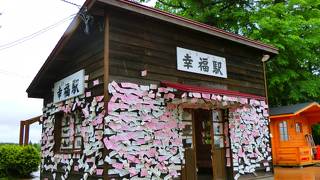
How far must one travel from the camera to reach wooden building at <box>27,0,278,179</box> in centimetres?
659

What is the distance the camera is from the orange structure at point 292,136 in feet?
45.4

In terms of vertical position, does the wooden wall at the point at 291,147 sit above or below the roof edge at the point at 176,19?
below

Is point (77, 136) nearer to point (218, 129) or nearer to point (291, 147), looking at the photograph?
point (218, 129)

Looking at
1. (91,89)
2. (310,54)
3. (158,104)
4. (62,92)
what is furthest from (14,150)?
(310,54)

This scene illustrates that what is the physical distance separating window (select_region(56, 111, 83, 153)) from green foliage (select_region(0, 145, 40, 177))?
465 centimetres

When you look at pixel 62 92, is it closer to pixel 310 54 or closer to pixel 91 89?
pixel 91 89

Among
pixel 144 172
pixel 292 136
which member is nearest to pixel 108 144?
pixel 144 172

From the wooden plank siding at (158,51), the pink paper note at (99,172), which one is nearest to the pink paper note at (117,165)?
the pink paper note at (99,172)

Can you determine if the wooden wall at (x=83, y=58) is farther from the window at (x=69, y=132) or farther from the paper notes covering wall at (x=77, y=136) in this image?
the window at (x=69, y=132)

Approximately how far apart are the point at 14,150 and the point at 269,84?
1192 cm

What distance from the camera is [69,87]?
26.7 feet

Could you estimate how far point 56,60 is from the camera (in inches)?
340

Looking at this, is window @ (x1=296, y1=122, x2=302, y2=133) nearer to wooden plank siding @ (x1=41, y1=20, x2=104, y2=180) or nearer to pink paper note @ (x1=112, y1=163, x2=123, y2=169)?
wooden plank siding @ (x1=41, y1=20, x2=104, y2=180)

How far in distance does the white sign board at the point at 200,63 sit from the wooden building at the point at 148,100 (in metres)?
0.03
